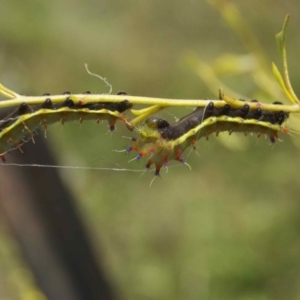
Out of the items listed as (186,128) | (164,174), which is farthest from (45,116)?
(164,174)

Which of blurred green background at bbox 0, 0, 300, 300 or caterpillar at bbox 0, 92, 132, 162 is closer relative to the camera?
caterpillar at bbox 0, 92, 132, 162

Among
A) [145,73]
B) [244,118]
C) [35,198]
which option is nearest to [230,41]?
[145,73]

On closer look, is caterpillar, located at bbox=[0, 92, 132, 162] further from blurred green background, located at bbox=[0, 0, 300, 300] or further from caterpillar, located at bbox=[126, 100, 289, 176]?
blurred green background, located at bbox=[0, 0, 300, 300]

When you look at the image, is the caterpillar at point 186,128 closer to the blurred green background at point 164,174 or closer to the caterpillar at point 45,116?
the caterpillar at point 45,116

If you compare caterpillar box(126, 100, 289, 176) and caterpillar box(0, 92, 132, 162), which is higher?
caterpillar box(0, 92, 132, 162)

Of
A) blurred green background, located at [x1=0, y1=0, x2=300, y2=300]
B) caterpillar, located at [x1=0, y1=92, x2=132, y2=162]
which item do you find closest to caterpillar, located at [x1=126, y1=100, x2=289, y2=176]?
caterpillar, located at [x1=0, y1=92, x2=132, y2=162]
